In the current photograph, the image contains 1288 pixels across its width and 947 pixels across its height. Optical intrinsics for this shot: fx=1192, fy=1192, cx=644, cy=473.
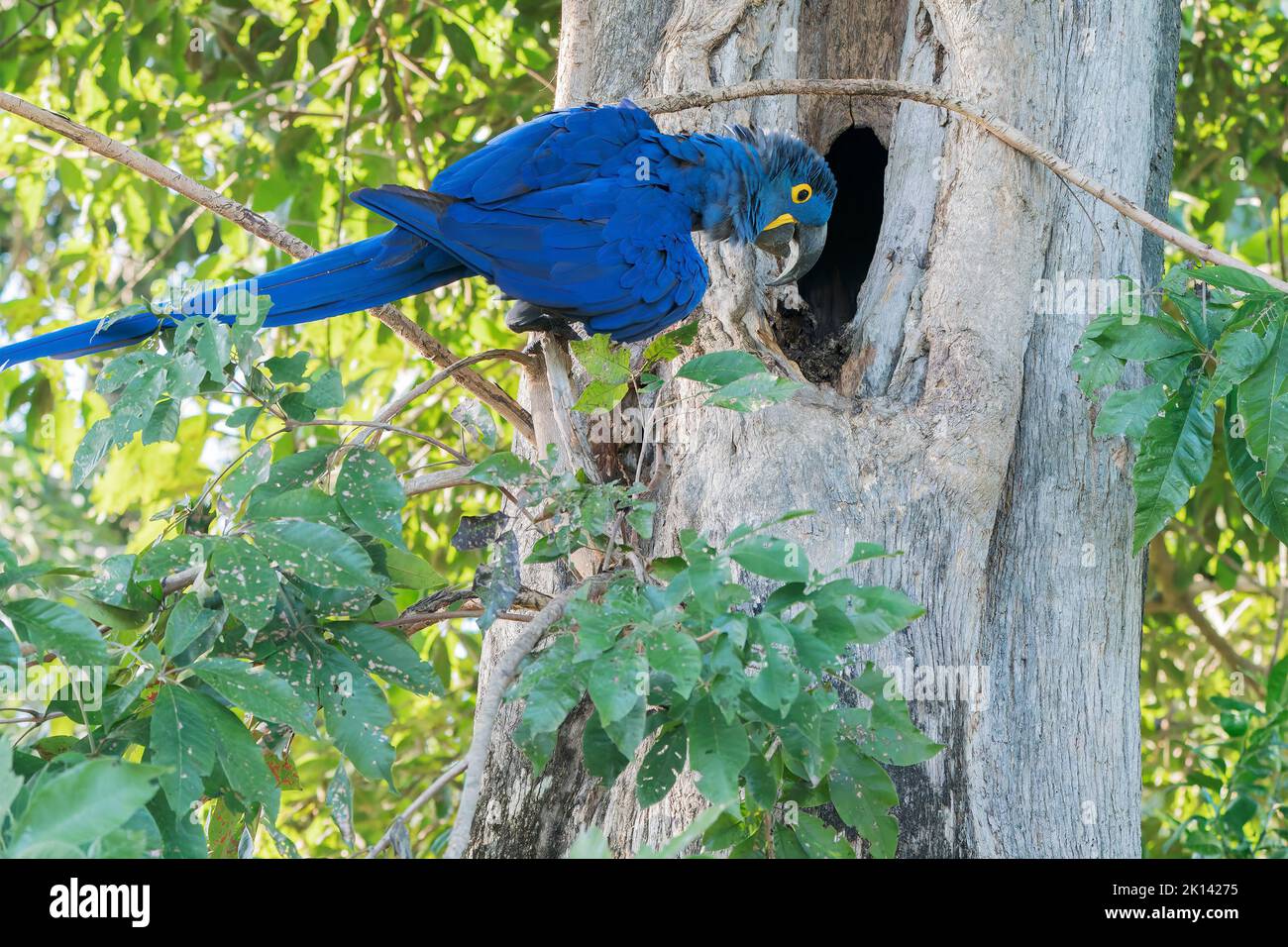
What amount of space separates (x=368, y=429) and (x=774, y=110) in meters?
1.57

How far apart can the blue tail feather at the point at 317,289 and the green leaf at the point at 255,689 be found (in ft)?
2.43

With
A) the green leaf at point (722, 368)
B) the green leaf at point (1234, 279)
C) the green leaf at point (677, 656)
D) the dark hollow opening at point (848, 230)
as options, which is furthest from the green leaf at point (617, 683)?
the dark hollow opening at point (848, 230)

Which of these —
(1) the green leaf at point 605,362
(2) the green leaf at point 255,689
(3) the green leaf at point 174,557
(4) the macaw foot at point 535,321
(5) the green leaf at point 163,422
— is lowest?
(2) the green leaf at point 255,689

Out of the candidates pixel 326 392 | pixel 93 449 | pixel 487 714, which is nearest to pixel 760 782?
pixel 487 714

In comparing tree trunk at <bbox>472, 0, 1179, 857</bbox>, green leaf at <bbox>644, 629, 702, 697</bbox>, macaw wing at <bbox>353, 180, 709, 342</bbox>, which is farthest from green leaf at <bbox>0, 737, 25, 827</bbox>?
macaw wing at <bbox>353, 180, 709, 342</bbox>

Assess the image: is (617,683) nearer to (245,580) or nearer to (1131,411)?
(245,580)

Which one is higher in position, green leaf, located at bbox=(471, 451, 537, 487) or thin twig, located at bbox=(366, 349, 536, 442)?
thin twig, located at bbox=(366, 349, 536, 442)

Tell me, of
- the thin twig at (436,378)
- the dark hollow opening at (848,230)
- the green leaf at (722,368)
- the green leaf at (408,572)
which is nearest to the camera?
the green leaf at (722,368)

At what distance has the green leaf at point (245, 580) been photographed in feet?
5.54

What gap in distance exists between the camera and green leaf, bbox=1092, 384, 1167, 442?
2207 millimetres

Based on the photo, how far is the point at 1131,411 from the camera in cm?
221

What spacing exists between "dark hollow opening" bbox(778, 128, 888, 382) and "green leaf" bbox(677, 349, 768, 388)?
1506mm

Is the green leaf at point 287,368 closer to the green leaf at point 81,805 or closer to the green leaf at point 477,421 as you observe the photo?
the green leaf at point 477,421

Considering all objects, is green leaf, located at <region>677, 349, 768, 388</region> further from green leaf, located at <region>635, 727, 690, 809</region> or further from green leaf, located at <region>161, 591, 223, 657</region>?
green leaf, located at <region>161, 591, 223, 657</region>
